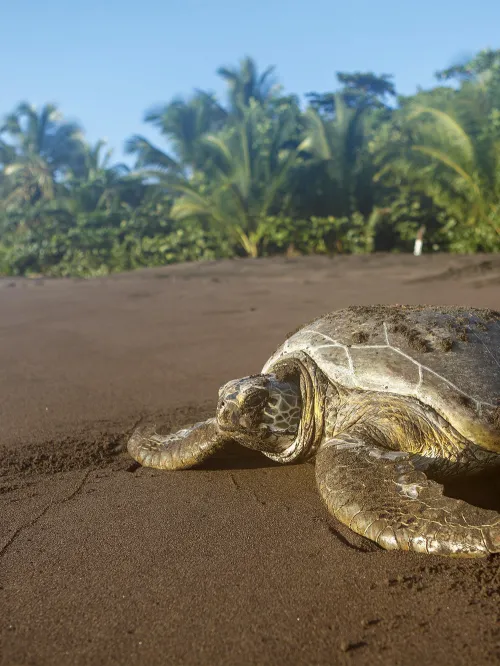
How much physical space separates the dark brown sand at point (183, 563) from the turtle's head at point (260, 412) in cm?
20

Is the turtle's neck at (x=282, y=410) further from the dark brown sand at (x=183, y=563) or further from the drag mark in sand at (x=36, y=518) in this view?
the drag mark in sand at (x=36, y=518)

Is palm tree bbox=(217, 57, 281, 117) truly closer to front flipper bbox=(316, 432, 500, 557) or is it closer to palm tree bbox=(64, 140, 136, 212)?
palm tree bbox=(64, 140, 136, 212)

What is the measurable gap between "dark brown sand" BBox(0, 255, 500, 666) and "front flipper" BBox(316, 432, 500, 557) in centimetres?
5

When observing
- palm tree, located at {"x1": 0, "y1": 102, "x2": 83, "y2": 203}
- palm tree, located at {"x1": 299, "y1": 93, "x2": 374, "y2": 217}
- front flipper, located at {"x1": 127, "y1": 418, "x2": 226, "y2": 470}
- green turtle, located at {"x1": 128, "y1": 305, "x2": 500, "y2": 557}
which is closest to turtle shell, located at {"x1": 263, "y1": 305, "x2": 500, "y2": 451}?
green turtle, located at {"x1": 128, "y1": 305, "x2": 500, "y2": 557}

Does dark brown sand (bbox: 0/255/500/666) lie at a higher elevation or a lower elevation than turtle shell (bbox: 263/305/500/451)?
lower

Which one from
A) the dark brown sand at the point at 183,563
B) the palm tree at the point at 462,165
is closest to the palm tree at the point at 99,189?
the palm tree at the point at 462,165

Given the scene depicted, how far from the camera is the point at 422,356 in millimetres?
2576

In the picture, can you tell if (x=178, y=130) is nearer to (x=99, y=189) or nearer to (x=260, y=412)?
(x=99, y=189)

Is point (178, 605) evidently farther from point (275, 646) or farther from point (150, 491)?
point (150, 491)

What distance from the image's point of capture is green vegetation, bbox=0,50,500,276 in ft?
44.7

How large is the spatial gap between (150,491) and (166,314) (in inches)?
190

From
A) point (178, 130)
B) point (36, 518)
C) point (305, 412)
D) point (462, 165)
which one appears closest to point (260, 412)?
point (305, 412)

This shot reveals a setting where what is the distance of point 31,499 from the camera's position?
2500 millimetres

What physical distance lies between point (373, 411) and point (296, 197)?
14.5m
